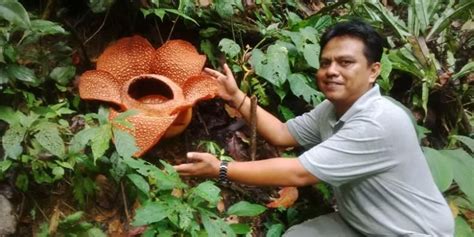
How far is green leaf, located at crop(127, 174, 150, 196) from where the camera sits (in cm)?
255

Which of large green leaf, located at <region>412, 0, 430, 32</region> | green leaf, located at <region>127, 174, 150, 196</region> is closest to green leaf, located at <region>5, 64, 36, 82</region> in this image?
green leaf, located at <region>127, 174, 150, 196</region>

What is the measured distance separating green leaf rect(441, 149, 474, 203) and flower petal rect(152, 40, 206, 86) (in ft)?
Answer: 4.85

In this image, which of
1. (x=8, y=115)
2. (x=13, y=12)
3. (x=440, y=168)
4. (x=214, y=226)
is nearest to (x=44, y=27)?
(x=13, y=12)

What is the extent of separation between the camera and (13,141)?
2.49 metres

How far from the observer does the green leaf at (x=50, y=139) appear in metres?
2.49

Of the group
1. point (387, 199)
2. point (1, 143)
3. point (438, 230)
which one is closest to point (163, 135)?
point (1, 143)

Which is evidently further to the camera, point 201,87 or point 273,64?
point 273,64

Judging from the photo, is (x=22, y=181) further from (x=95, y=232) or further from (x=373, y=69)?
(x=373, y=69)

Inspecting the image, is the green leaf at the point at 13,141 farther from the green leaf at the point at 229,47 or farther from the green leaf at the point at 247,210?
the green leaf at the point at 229,47

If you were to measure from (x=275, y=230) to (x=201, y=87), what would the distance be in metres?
0.88

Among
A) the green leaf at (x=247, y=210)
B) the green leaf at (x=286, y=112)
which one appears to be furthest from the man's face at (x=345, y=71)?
the green leaf at (x=286, y=112)

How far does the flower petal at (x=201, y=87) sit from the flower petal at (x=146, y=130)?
0.91ft

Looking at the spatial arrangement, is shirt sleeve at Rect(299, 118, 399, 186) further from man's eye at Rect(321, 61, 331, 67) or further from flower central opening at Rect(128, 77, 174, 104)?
flower central opening at Rect(128, 77, 174, 104)

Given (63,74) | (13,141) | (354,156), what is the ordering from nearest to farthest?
(354,156) → (13,141) → (63,74)
